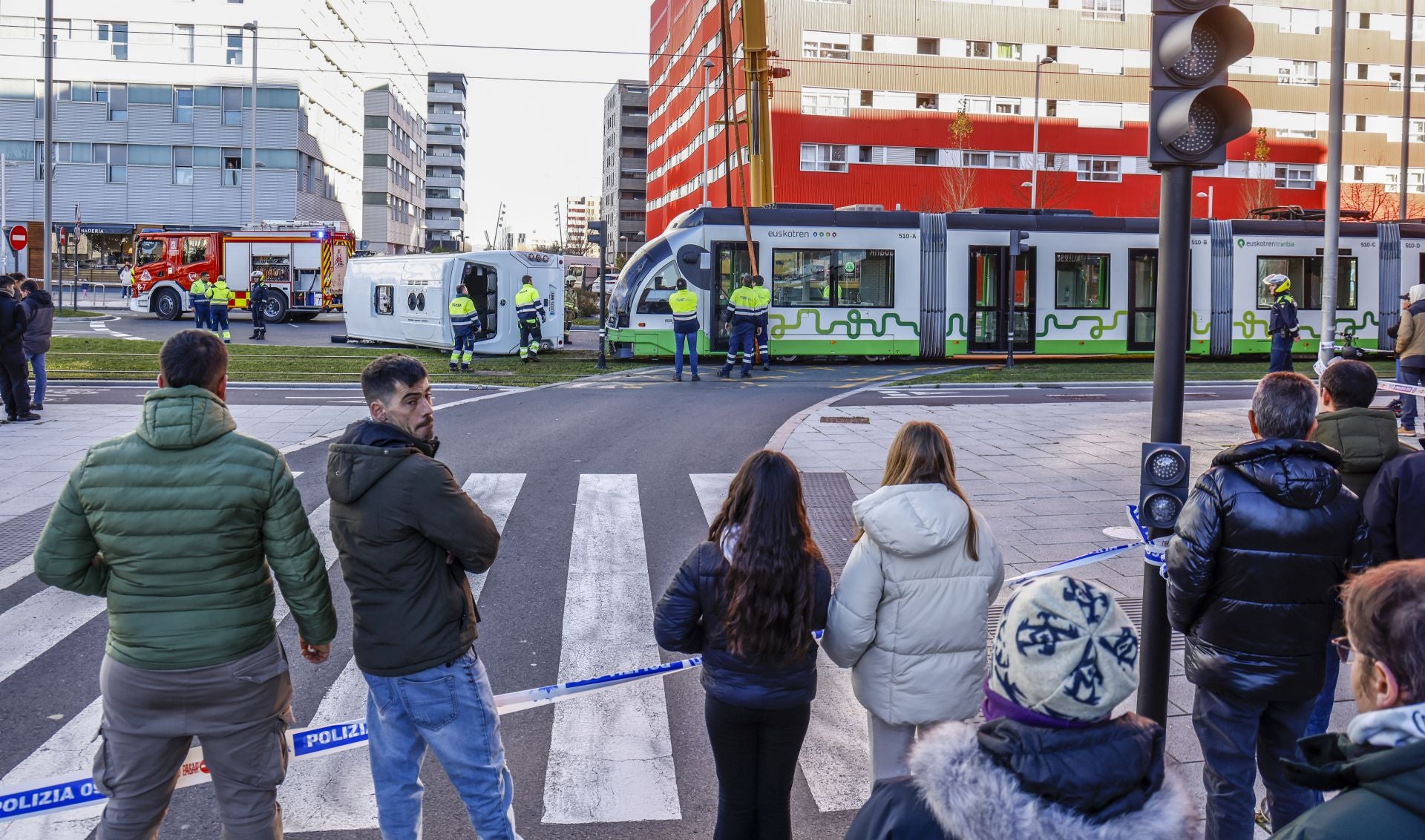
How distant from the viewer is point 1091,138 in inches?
2297

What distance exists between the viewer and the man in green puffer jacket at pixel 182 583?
364cm

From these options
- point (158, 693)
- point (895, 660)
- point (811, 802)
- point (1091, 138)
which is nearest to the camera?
point (158, 693)

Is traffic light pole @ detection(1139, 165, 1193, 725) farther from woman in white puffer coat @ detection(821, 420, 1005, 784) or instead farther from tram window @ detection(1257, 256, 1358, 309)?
tram window @ detection(1257, 256, 1358, 309)

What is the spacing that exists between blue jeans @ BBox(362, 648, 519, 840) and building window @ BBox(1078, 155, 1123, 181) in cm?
5907

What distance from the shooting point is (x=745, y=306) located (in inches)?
887

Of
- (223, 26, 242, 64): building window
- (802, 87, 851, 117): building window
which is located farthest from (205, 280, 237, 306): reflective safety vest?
(223, 26, 242, 64): building window

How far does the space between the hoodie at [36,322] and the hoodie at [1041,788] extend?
49.6 ft

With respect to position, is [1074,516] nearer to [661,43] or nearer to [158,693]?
[158,693]

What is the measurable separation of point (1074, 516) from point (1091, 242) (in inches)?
716

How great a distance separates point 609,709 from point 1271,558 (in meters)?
3.16

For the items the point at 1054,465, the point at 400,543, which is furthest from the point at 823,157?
the point at 400,543

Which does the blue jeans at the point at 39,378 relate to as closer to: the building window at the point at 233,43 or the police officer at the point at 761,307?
the police officer at the point at 761,307

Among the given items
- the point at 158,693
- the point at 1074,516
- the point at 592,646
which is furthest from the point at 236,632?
the point at 1074,516

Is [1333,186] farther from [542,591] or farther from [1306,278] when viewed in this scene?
[1306,278]
